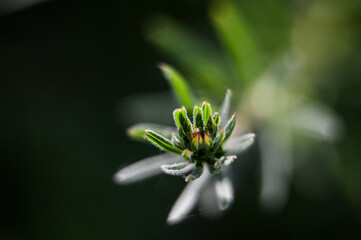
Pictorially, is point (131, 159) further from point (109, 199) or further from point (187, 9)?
point (187, 9)

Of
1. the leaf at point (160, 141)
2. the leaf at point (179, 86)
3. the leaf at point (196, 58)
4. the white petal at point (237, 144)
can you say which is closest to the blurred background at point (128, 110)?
the leaf at point (196, 58)

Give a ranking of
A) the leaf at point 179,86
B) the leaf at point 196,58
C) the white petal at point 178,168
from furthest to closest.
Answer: the leaf at point 196,58 < the leaf at point 179,86 < the white petal at point 178,168

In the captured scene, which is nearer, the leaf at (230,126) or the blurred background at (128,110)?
the leaf at (230,126)

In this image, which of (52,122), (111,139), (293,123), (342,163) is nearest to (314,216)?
(342,163)

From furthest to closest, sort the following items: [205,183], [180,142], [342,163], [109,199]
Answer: [109,199] < [342,163] < [205,183] < [180,142]

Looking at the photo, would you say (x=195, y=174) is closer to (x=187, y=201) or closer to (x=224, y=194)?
(x=224, y=194)

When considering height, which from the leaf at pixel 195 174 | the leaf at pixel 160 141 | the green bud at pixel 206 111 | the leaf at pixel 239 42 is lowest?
the leaf at pixel 195 174

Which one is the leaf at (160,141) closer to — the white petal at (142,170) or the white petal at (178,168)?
the white petal at (178,168)

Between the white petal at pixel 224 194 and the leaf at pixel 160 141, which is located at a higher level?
the leaf at pixel 160 141
